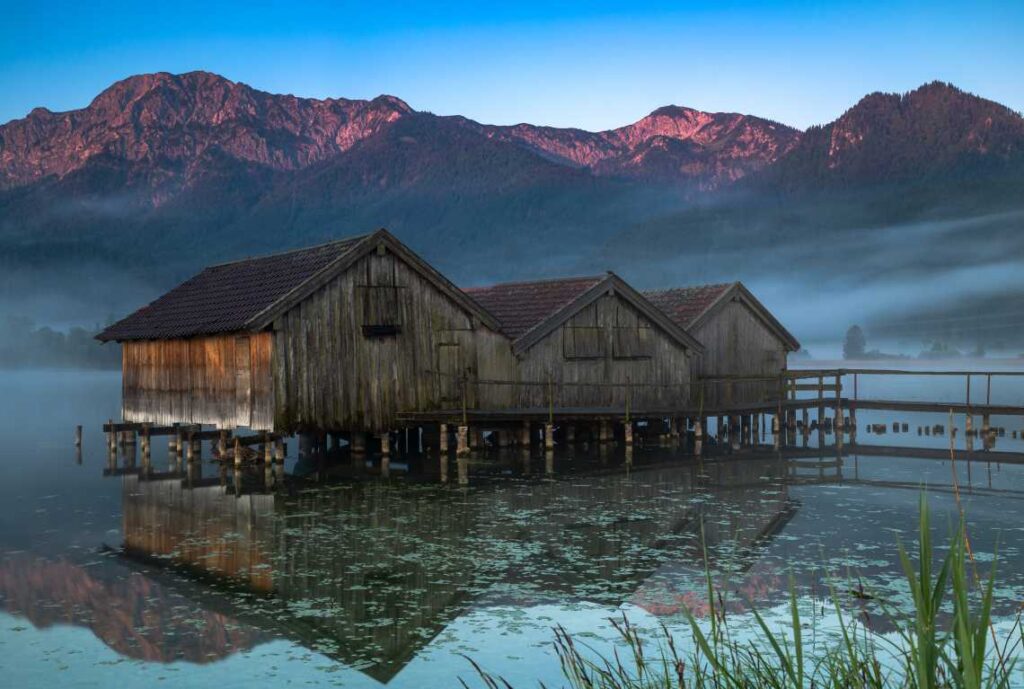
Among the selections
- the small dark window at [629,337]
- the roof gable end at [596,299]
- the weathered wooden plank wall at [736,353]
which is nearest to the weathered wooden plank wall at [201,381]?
the roof gable end at [596,299]

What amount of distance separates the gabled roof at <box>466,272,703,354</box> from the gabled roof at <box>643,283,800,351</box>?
72.3 inches

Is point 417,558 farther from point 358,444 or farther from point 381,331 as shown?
point 358,444

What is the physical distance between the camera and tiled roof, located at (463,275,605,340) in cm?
3684

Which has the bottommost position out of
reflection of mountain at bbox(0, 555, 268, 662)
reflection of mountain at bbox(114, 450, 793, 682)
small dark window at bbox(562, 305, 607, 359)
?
reflection of mountain at bbox(0, 555, 268, 662)

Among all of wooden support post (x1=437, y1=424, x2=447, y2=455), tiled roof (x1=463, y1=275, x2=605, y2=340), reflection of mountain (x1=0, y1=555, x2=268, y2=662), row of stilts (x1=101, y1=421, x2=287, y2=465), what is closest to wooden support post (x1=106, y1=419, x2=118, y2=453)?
row of stilts (x1=101, y1=421, x2=287, y2=465)

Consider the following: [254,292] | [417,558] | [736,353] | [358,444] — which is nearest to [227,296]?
[254,292]

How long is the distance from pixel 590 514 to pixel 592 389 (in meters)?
16.8

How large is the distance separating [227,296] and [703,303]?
734 inches

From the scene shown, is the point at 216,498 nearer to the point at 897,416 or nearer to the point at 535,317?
the point at 535,317

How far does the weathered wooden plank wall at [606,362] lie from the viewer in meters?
36.6

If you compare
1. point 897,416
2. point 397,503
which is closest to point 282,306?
point 397,503

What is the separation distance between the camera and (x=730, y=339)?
42.5m

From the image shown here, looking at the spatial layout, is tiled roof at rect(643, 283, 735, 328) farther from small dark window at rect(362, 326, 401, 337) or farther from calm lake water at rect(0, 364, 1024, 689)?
small dark window at rect(362, 326, 401, 337)

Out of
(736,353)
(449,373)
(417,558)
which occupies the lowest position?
(417,558)
